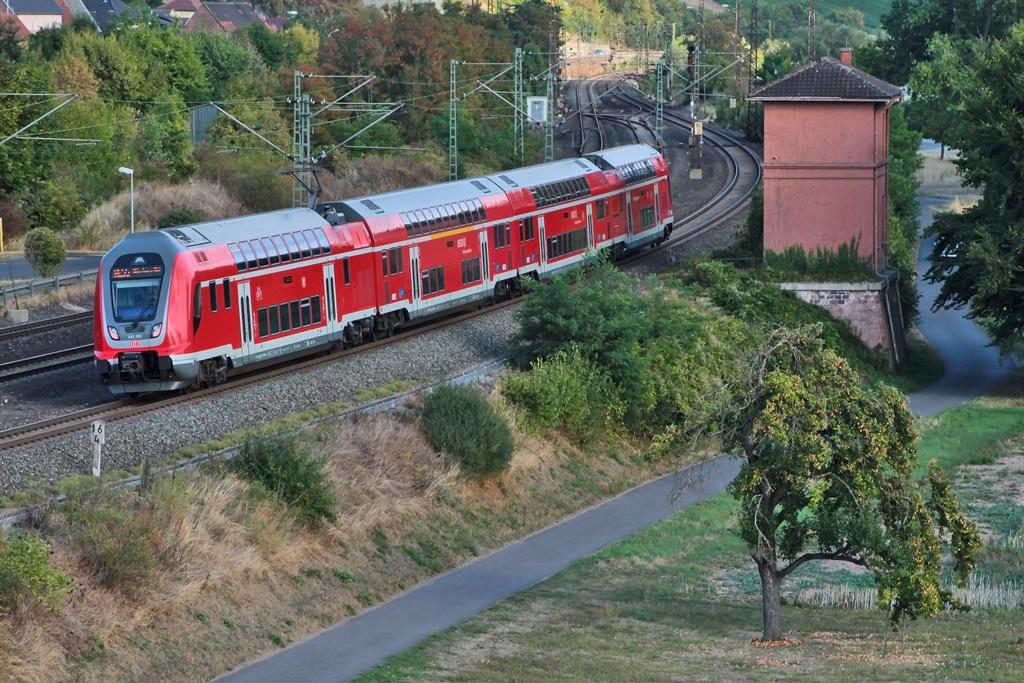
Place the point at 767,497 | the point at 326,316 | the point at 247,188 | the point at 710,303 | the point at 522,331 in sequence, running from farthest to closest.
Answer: the point at 247,188 < the point at 710,303 < the point at 522,331 < the point at 326,316 < the point at 767,497

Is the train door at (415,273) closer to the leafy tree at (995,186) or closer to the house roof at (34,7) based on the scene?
the leafy tree at (995,186)

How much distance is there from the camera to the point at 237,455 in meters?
25.8

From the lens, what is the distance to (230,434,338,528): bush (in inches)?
1000

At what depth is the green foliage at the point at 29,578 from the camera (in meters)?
19.3

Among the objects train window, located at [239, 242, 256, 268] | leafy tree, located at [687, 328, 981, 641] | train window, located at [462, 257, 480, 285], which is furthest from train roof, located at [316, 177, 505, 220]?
leafy tree, located at [687, 328, 981, 641]

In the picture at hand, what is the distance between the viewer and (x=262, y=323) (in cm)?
3253

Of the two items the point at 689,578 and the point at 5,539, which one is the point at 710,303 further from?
the point at 5,539

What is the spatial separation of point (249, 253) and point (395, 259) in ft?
21.0

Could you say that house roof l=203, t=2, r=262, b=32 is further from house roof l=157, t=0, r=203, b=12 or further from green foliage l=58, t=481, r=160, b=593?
green foliage l=58, t=481, r=160, b=593

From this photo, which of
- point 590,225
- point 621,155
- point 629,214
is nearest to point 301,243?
point 590,225

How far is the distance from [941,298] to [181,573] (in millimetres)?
30800

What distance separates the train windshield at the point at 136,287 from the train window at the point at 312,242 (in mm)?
5140

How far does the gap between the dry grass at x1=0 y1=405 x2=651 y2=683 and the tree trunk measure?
670 centimetres

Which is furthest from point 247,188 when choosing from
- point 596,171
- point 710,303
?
point 710,303
